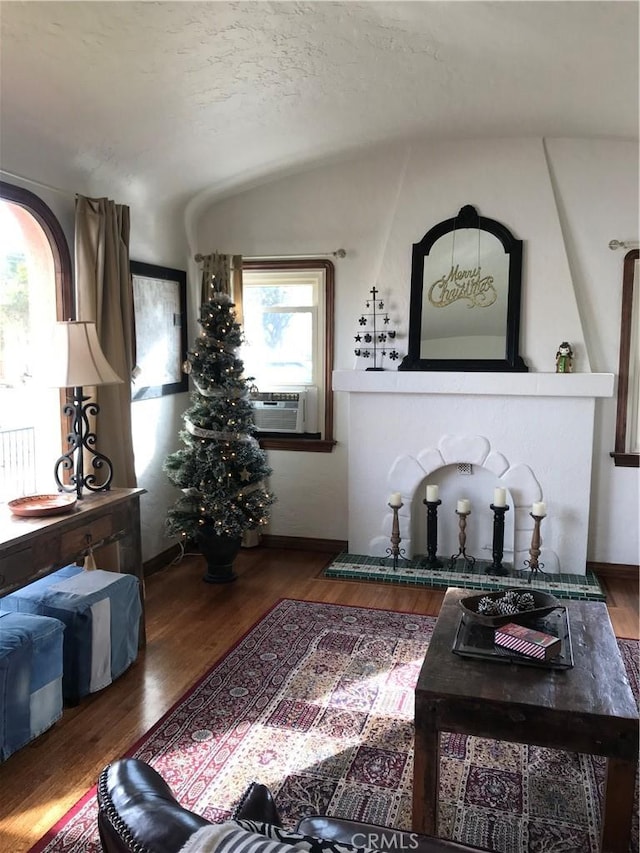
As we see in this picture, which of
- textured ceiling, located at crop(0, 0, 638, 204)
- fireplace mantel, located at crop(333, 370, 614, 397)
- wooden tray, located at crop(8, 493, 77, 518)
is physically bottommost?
wooden tray, located at crop(8, 493, 77, 518)

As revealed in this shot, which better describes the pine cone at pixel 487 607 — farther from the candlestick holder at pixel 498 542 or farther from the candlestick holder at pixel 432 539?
the candlestick holder at pixel 432 539

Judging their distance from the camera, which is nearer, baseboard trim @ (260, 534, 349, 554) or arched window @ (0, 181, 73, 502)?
arched window @ (0, 181, 73, 502)

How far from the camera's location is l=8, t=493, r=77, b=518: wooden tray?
2.88 metres

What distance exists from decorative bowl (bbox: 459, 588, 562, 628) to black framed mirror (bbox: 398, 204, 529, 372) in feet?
7.58

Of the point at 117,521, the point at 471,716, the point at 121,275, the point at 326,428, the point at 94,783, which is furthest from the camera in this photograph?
the point at 326,428

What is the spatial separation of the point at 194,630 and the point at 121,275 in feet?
6.72

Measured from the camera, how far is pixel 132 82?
9.84 ft

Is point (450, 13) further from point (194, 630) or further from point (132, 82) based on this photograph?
point (194, 630)

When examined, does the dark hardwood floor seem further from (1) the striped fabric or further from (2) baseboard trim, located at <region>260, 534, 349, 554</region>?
(1) the striped fabric

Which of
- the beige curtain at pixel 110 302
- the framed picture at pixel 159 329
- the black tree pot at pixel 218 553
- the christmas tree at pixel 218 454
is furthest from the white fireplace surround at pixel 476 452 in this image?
the beige curtain at pixel 110 302

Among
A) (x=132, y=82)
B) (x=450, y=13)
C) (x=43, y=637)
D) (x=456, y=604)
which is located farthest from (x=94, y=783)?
(x=450, y=13)

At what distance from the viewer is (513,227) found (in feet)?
14.8

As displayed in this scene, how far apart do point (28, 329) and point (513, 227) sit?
3.09 meters

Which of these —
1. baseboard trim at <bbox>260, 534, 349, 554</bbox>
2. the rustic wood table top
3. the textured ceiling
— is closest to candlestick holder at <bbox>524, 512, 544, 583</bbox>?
baseboard trim at <bbox>260, 534, 349, 554</bbox>
